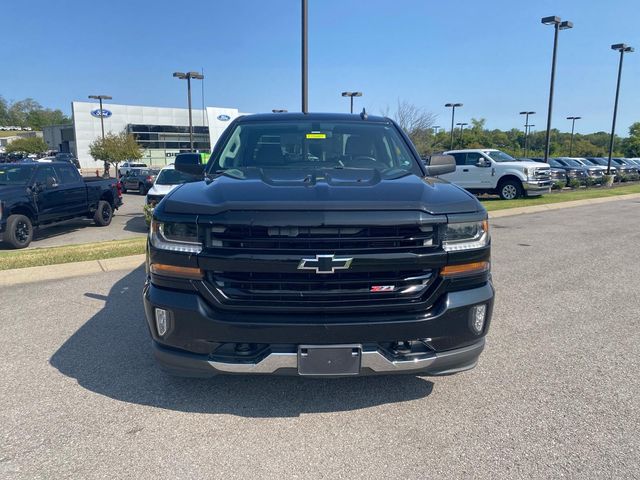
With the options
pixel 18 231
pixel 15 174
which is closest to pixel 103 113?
pixel 15 174

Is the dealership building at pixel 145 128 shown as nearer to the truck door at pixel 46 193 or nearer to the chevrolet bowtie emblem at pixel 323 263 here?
the truck door at pixel 46 193

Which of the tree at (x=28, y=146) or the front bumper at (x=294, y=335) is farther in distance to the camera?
the tree at (x=28, y=146)

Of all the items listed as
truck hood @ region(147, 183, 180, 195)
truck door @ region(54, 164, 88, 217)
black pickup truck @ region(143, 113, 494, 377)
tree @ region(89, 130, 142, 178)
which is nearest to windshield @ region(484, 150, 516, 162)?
truck hood @ region(147, 183, 180, 195)

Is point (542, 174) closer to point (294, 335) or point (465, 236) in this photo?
point (465, 236)

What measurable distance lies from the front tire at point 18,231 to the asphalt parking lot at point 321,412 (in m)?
5.43

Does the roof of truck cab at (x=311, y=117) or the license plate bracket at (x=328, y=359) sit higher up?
the roof of truck cab at (x=311, y=117)

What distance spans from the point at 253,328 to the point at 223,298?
25cm

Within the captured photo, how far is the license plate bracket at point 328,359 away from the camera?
263cm

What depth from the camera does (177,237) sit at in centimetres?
275

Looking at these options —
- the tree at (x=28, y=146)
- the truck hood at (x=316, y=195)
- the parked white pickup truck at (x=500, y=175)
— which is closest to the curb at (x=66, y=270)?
the truck hood at (x=316, y=195)

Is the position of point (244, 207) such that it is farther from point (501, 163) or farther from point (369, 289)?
point (501, 163)

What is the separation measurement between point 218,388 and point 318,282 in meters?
1.27

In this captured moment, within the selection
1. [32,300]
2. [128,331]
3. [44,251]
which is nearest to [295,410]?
[128,331]

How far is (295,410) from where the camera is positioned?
122 inches
